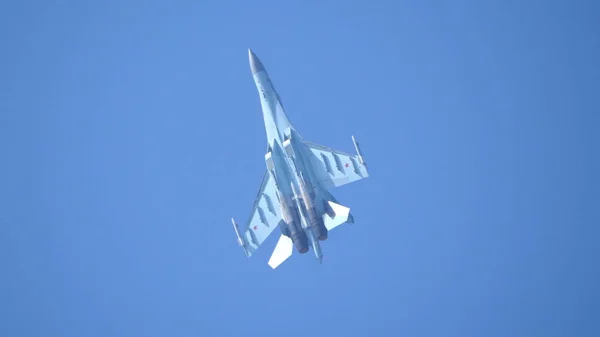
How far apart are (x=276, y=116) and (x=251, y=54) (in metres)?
4.44

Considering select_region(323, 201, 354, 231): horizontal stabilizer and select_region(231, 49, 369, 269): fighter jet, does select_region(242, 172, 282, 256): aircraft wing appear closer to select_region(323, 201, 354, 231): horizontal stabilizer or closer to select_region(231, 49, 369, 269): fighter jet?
select_region(231, 49, 369, 269): fighter jet

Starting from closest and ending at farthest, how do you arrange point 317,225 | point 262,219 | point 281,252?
1. point 317,225
2. point 281,252
3. point 262,219

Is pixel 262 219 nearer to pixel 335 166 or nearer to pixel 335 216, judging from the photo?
pixel 335 216

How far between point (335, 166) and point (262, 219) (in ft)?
22.1

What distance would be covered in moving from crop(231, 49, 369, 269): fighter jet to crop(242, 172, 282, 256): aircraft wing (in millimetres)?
1574

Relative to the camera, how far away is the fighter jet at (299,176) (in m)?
39.8

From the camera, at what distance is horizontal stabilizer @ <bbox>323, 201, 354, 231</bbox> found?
40.0 meters

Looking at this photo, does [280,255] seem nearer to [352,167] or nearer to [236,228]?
[236,228]

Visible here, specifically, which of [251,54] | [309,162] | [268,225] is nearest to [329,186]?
[309,162]

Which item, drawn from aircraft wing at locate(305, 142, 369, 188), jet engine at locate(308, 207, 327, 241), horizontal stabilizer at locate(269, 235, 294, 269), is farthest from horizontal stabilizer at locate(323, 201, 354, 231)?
horizontal stabilizer at locate(269, 235, 294, 269)

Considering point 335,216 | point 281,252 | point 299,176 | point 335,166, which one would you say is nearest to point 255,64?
point 299,176

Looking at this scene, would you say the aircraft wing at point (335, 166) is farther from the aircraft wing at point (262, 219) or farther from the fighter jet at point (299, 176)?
the aircraft wing at point (262, 219)

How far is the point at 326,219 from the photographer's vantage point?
40.4m

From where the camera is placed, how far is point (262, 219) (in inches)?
1726
